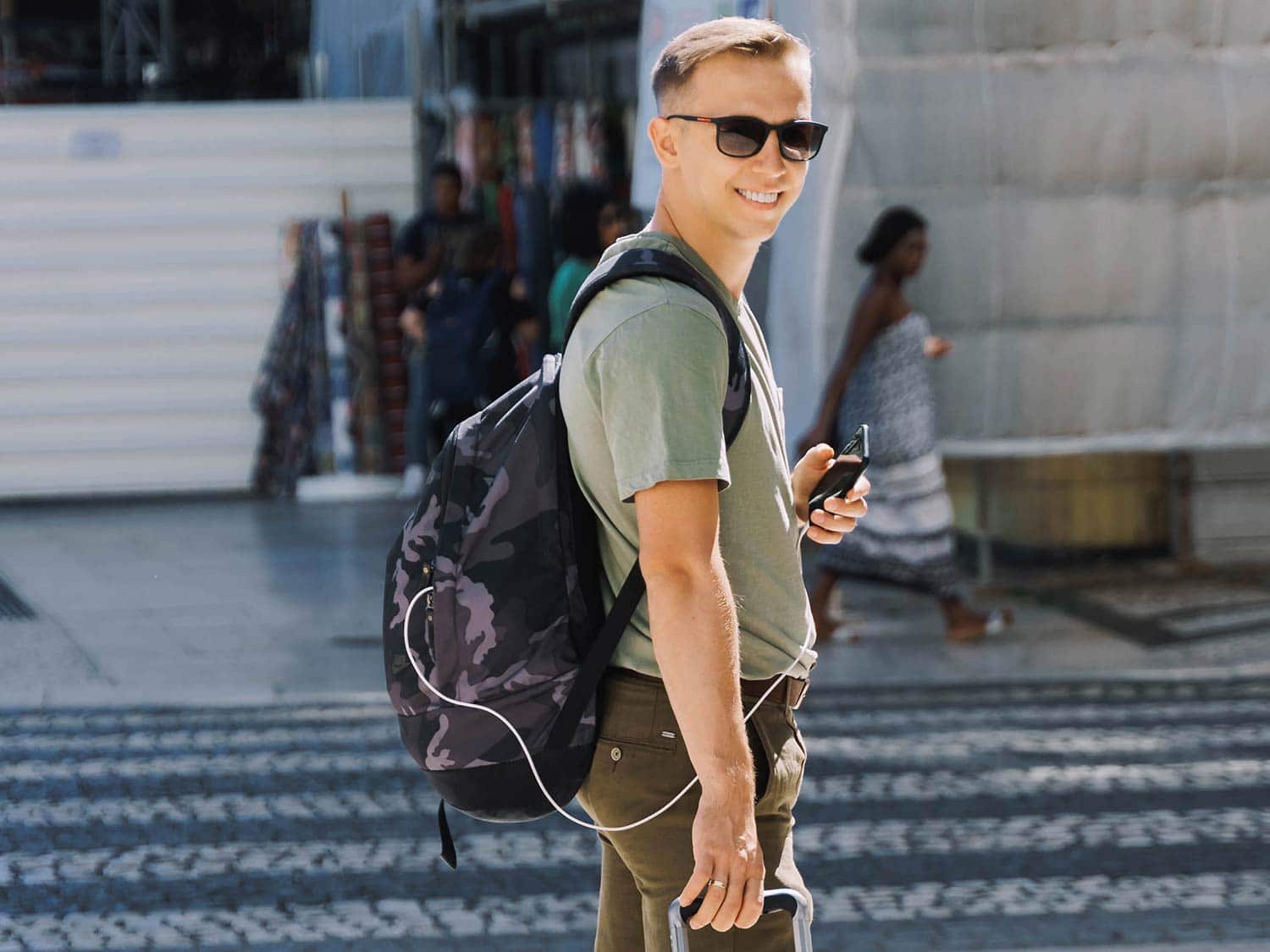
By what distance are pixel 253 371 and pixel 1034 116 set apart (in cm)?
612

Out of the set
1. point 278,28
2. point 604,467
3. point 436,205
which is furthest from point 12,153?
point 278,28

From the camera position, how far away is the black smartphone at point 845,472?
278 centimetres

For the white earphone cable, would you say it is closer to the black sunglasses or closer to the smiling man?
the smiling man

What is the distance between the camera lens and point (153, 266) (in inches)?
495

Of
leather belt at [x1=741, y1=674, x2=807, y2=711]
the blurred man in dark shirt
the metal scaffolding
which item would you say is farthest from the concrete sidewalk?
the metal scaffolding

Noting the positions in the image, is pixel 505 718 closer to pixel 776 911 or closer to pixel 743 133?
pixel 776 911

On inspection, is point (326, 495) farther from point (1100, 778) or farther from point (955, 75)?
point (1100, 778)

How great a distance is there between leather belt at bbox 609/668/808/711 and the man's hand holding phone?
0.26 metres

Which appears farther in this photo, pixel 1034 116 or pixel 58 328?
pixel 58 328

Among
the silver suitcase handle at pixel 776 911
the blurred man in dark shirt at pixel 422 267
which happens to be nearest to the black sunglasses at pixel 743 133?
the silver suitcase handle at pixel 776 911

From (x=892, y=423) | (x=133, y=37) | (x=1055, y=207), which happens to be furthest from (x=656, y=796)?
(x=133, y=37)

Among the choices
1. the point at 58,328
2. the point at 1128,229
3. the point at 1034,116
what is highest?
the point at 1034,116

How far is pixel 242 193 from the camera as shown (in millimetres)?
12578

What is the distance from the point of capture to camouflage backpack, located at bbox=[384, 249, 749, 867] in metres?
2.43
